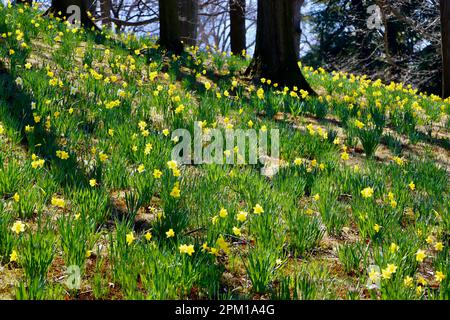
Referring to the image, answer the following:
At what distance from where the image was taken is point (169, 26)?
788cm

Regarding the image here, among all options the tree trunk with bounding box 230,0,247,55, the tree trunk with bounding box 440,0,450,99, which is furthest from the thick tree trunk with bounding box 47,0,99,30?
the tree trunk with bounding box 440,0,450,99

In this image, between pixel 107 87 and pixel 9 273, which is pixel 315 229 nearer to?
pixel 9 273

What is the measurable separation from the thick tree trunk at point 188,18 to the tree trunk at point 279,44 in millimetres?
4598

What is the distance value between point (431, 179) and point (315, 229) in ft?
4.44

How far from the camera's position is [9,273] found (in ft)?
6.91

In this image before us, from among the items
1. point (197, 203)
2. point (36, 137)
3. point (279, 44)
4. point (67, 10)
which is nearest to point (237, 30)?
point (67, 10)

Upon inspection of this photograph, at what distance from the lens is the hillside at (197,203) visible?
207 cm

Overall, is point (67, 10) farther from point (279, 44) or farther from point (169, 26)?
point (279, 44)

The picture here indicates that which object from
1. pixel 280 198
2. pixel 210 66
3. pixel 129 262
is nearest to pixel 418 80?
pixel 210 66

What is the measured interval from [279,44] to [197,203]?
4.53m

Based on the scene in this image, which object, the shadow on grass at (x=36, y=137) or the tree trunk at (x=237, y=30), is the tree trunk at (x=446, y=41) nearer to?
the tree trunk at (x=237, y=30)

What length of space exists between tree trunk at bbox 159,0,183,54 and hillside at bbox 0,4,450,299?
104 inches

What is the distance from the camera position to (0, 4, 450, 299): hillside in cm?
207
